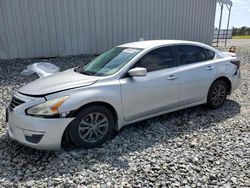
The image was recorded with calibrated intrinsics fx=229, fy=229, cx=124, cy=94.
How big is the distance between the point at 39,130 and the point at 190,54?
3011 mm

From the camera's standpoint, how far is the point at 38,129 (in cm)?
A: 295

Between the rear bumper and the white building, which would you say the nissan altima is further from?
the white building

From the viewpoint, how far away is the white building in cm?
866

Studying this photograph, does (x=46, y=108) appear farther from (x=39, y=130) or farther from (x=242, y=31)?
(x=242, y=31)

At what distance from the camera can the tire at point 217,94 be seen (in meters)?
4.61

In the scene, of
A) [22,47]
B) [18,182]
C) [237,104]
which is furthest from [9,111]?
[22,47]

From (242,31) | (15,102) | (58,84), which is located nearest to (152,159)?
(58,84)

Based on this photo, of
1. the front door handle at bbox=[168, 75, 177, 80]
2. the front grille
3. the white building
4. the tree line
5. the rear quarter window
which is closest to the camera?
the front grille

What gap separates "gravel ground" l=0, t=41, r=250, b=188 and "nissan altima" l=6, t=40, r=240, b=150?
264mm

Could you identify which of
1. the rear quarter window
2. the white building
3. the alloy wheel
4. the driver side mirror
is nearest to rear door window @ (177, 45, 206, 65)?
the rear quarter window

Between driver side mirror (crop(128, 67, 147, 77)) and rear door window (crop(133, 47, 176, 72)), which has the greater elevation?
rear door window (crop(133, 47, 176, 72))

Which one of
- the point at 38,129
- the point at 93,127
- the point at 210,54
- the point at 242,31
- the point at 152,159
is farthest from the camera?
the point at 242,31

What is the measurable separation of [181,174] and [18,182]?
77.4 inches

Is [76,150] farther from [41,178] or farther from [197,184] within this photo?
[197,184]
